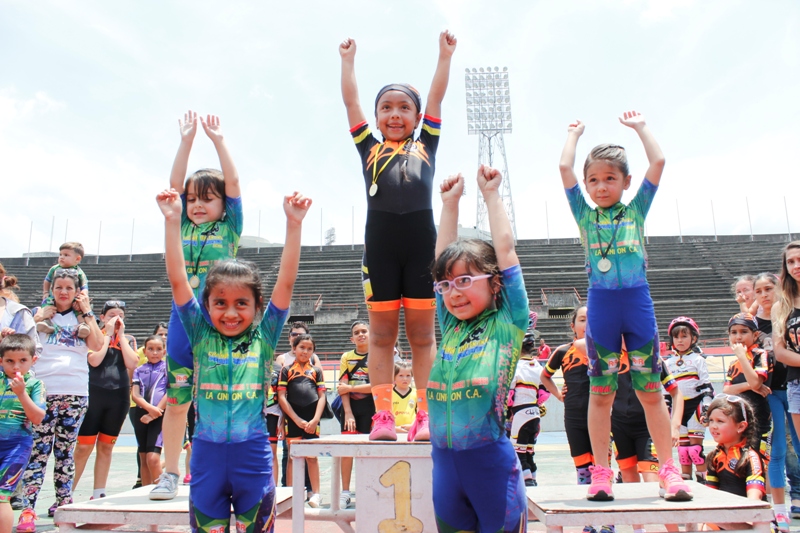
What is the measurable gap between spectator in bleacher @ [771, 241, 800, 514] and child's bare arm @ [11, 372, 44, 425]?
16.9 ft

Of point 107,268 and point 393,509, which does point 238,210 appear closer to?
point 393,509

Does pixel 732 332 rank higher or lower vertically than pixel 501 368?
higher

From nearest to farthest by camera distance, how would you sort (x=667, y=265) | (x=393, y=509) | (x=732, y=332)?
1. (x=393, y=509)
2. (x=732, y=332)
3. (x=667, y=265)

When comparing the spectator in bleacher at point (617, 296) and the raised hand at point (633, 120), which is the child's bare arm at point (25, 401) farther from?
the raised hand at point (633, 120)

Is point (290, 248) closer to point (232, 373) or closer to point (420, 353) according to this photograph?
point (232, 373)

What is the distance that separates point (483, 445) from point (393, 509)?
118 cm

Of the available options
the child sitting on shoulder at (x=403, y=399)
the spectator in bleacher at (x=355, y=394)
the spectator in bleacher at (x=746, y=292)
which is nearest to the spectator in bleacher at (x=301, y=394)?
the spectator in bleacher at (x=355, y=394)

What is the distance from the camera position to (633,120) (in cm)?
333

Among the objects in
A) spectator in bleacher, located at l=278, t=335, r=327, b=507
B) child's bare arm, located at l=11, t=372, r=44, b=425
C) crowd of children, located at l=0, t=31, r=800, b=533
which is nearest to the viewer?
crowd of children, located at l=0, t=31, r=800, b=533

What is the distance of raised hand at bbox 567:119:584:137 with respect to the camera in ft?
11.1

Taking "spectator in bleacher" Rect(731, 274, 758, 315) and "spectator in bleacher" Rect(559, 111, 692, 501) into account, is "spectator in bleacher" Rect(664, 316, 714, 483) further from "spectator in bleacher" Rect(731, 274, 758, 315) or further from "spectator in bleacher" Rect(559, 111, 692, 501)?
"spectator in bleacher" Rect(559, 111, 692, 501)

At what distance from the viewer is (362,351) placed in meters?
6.34

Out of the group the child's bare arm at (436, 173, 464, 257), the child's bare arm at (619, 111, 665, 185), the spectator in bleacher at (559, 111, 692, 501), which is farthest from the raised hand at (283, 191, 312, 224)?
the child's bare arm at (619, 111, 665, 185)

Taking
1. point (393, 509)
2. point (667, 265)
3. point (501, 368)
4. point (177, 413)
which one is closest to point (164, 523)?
point (177, 413)
